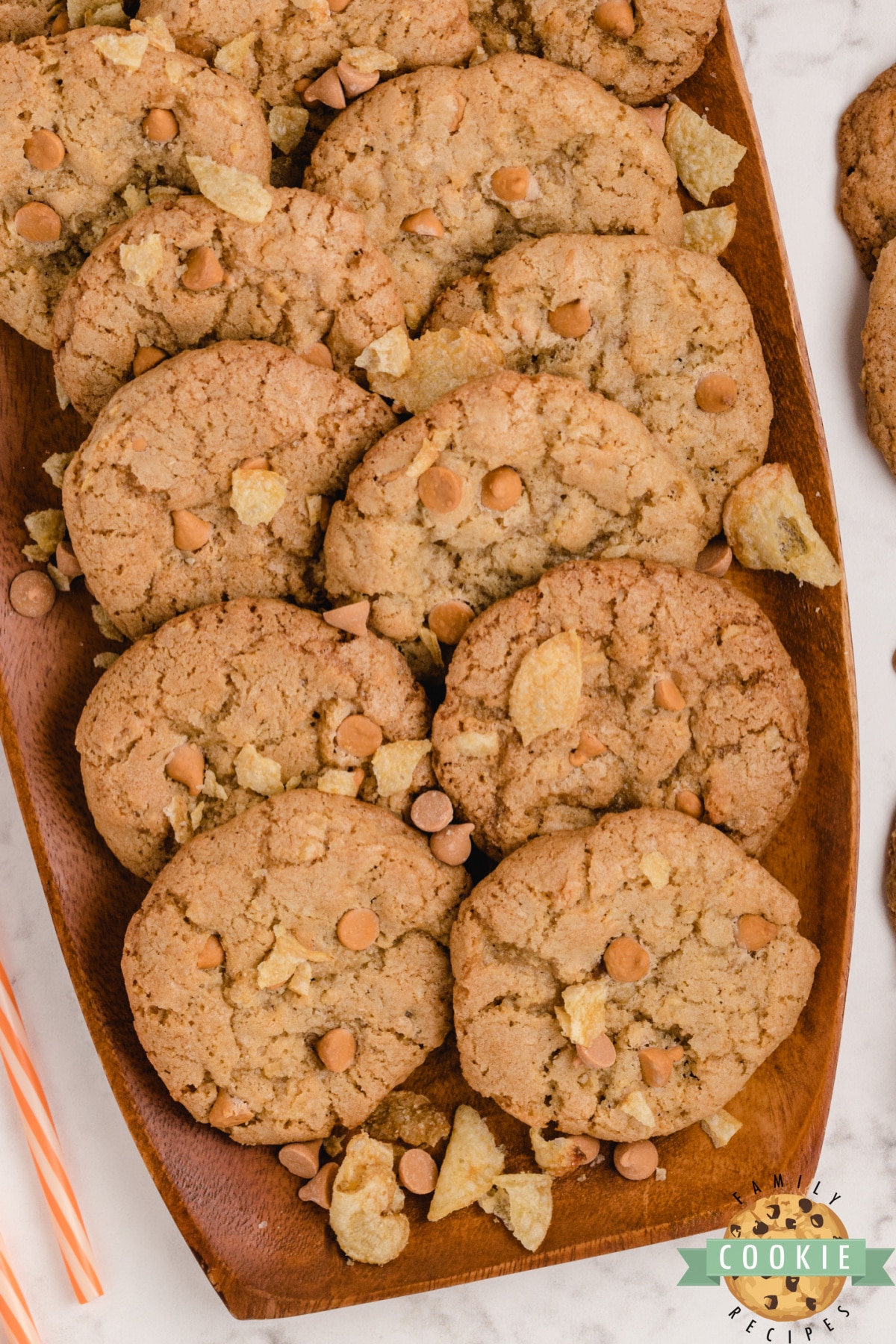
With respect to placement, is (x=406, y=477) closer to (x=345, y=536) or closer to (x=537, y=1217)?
(x=345, y=536)

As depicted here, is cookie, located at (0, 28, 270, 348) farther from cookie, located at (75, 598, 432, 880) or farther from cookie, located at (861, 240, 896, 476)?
cookie, located at (861, 240, 896, 476)

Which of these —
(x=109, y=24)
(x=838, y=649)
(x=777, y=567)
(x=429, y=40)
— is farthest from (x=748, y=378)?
(x=109, y=24)

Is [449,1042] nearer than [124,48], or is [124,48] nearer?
[124,48]

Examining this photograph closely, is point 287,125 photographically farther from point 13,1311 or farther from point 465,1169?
point 13,1311

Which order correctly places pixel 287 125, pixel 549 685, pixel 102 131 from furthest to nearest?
pixel 287 125 < pixel 102 131 < pixel 549 685

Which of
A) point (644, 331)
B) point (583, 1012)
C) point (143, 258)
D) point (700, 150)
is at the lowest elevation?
point (583, 1012)

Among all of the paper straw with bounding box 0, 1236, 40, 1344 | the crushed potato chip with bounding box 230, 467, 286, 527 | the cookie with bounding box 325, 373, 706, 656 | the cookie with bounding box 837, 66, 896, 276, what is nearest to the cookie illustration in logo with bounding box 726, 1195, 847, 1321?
the cookie with bounding box 325, 373, 706, 656

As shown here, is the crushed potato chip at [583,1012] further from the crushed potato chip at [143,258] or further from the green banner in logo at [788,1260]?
the crushed potato chip at [143,258]

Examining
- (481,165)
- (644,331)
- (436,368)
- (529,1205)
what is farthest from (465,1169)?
(481,165)
